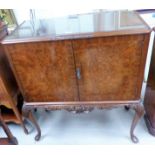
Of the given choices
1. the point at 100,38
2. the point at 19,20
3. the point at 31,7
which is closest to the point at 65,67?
the point at 100,38

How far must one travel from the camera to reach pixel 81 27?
1.19 meters

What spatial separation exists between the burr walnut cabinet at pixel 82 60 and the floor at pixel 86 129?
0.32 m

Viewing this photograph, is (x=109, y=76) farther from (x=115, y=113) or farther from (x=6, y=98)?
(x=6, y=98)

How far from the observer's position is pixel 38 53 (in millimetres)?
1139

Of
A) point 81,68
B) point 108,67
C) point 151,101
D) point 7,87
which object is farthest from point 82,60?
point 151,101

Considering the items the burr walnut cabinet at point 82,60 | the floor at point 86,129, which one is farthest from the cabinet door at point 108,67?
the floor at point 86,129

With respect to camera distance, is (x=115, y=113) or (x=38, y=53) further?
(x=115, y=113)

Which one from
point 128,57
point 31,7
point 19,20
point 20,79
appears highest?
point 31,7

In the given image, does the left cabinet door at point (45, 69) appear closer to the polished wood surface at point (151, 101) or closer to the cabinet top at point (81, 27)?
the cabinet top at point (81, 27)

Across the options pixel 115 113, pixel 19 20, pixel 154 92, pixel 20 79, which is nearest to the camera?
pixel 20 79

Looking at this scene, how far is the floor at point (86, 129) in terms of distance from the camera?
1.57m

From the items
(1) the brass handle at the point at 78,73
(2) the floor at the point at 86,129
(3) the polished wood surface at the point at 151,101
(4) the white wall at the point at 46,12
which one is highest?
(4) the white wall at the point at 46,12

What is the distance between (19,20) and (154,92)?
1404 millimetres

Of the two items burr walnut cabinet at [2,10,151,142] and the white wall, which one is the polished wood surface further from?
the white wall
